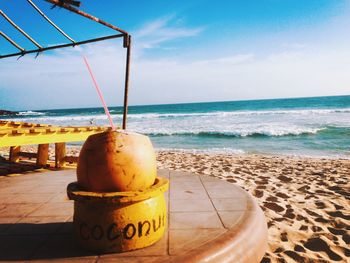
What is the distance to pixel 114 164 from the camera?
1804 mm

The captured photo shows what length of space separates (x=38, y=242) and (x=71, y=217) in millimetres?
545

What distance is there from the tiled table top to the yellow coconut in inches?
19.2

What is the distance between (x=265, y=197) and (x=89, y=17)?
12.6 feet

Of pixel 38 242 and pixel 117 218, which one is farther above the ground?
pixel 117 218

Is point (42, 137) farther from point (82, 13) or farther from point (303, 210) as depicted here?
point (303, 210)

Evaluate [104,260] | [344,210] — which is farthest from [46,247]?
[344,210]

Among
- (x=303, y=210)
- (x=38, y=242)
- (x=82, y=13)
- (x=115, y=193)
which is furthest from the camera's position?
(x=303, y=210)

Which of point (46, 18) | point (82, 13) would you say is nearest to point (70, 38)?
point (46, 18)

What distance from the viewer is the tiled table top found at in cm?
199

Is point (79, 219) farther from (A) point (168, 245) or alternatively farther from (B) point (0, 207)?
(B) point (0, 207)

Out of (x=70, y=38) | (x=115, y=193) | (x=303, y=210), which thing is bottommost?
(x=303, y=210)

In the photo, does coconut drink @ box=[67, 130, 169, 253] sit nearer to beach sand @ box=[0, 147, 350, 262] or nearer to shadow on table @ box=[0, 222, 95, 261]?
shadow on table @ box=[0, 222, 95, 261]

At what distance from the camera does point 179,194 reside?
3.53 m

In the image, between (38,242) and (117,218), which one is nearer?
(117,218)
